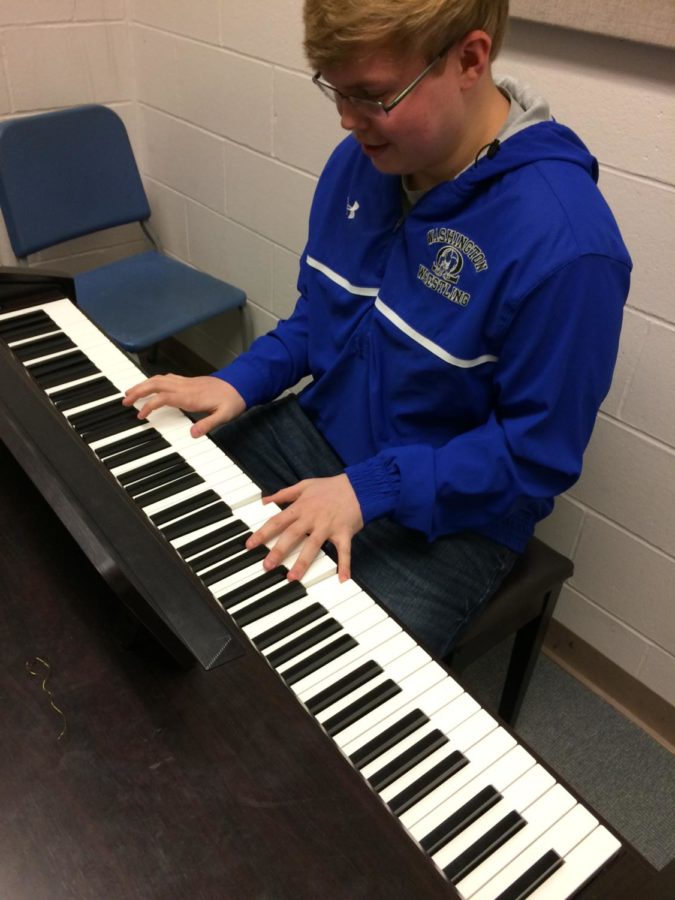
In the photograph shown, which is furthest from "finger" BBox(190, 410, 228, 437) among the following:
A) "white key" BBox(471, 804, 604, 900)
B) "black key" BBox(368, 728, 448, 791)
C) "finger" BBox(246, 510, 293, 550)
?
"white key" BBox(471, 804, 604, 900)

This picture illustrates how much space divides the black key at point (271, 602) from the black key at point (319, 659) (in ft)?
0.17

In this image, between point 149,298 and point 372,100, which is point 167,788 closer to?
point 372,100

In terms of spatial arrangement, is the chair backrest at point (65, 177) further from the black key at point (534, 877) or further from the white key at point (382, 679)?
the black key at point (534, 877)

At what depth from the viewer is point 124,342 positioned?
1855mm

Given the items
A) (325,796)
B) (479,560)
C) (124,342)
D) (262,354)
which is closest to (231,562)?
(325,796)

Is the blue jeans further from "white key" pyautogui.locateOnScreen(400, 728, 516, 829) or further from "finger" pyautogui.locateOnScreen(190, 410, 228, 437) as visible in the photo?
"white key" pyautogui.locateOnScreen(400, 728, 516, 829)

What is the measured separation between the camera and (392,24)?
80cm

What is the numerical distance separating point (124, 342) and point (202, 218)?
0.63m

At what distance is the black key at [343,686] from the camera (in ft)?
2.35

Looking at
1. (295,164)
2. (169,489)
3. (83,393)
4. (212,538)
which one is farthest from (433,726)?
(295,164)

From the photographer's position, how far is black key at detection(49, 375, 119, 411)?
3.55 ft

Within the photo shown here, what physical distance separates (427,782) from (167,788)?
230 millimetres

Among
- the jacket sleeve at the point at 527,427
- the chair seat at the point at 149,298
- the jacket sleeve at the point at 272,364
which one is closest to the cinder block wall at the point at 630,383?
the jacket sleeve at the point at 527,427

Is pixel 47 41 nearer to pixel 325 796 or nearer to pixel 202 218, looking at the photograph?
pixel 202 218
